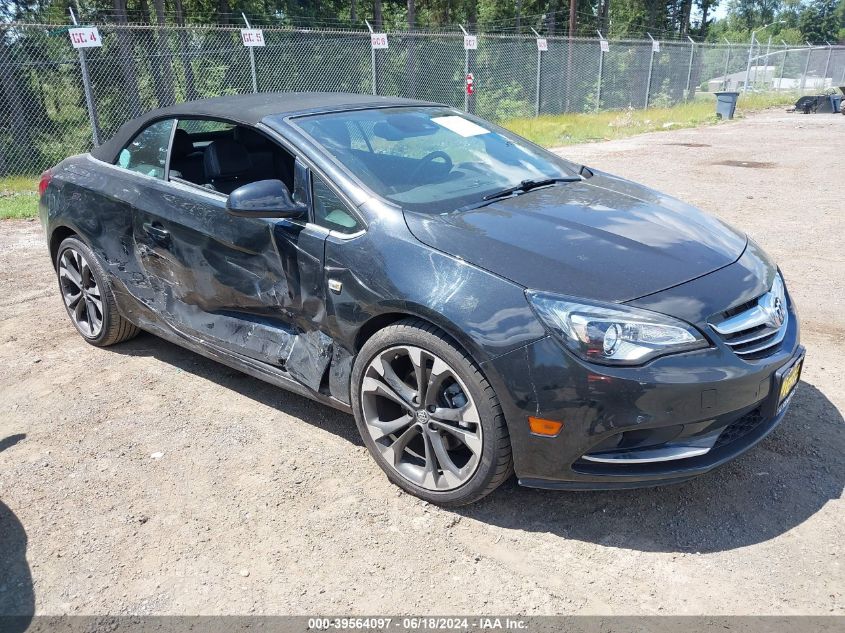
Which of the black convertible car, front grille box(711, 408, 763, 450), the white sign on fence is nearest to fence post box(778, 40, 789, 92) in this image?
the white sign on fence

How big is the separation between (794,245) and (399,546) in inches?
219

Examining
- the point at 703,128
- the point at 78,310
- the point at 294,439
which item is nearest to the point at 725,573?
the point at 294,439

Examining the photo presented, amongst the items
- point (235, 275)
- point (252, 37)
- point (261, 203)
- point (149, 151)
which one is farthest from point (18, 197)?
point (261, 203)

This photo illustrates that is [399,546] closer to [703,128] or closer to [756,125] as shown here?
[703,128]

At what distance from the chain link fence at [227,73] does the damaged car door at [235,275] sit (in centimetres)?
763

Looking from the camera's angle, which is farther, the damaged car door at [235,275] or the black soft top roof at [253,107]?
the black soft top roof at [253,107]

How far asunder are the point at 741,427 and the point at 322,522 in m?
1.74

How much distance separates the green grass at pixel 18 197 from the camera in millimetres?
9070

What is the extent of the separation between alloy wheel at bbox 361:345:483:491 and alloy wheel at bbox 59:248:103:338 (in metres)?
2.42

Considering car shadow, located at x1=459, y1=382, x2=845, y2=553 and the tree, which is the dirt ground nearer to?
car shadow, located at x1=459, y1=382, x2=845, y2=553

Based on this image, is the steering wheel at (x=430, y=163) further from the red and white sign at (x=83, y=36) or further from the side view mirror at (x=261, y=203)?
the red and white sign at (x=83, y=36)

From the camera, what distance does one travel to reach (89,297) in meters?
4.62

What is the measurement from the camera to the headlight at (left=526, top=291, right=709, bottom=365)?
2.50 m

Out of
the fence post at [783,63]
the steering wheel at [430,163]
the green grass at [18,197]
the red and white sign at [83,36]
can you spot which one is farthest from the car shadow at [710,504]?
the fence post at [783,63]
